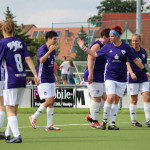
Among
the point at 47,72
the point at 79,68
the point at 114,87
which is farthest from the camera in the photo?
the point at 79,68

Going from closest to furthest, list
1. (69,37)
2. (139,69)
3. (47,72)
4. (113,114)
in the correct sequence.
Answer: (47,72), (113,114), (139,69), (69,37)

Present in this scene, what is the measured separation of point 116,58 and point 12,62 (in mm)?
3200

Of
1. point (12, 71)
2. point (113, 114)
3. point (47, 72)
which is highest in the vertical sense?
point (12, 71)

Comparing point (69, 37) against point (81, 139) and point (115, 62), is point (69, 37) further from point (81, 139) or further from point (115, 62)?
point (81, 139)

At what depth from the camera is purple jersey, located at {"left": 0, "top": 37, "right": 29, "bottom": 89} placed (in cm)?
906

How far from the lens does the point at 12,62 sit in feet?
29.9

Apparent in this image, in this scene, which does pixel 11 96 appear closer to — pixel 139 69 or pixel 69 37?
pixel 139 69

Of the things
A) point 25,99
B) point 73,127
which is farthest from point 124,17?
point 73,127

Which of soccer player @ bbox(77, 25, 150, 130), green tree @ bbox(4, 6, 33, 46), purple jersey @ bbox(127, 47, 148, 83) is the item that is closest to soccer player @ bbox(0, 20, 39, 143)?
soccer player @ bbox(77, 25, 150, 130)

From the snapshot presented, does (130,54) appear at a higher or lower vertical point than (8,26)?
lower

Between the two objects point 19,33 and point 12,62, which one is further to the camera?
point 19,33

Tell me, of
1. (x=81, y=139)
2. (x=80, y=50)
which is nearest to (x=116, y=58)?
(x=81, y=139)

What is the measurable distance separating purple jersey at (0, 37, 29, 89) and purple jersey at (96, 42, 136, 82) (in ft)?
9.66

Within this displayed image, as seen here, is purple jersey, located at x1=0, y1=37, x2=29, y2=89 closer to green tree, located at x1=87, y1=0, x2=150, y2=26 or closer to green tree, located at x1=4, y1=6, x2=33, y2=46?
green tree, located at x1=4, y1=6, x2=33, y2=46
